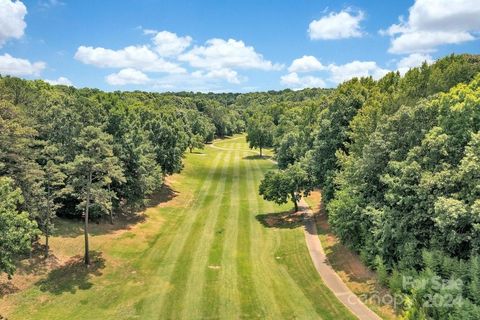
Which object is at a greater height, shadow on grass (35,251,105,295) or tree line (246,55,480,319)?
tree line (246,55,480,319)

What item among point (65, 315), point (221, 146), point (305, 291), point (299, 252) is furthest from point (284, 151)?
point (221, 146)

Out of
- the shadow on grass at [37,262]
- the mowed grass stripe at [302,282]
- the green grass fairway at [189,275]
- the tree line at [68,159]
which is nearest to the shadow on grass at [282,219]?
the green grass fairway at [189,275]

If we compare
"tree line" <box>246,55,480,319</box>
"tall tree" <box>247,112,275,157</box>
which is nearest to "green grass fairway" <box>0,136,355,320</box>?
"tree line" <box>246,55,480,319</box>

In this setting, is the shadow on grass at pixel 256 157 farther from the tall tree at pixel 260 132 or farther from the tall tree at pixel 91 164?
the tall tree at pixel 91 164

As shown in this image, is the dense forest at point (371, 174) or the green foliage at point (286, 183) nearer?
the dense forest at point (371, 174)

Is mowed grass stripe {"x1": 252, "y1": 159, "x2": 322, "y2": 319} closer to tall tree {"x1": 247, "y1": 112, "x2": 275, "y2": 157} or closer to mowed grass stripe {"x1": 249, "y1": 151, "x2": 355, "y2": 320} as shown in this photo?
mowed grass stripe {"x1": 249, "y1": 151, "x2": 355, "y2": 320}

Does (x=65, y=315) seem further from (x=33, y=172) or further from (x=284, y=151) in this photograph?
(x=284, y=151)

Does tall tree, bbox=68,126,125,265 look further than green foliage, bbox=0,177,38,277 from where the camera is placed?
Yes

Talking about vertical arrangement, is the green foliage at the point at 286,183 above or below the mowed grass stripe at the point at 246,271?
above
